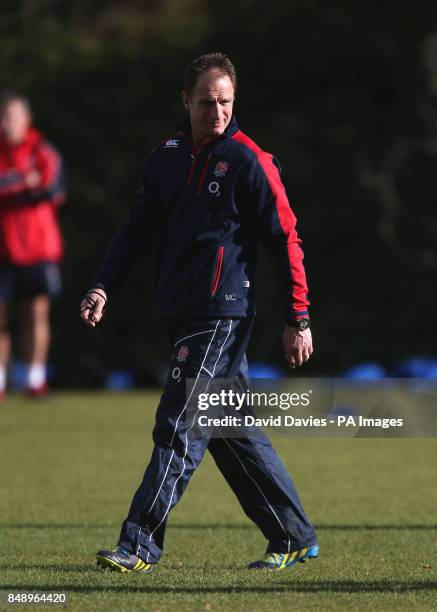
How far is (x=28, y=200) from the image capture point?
36.1 ft

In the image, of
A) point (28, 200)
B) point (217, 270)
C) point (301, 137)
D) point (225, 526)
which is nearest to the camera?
point (217, 270)

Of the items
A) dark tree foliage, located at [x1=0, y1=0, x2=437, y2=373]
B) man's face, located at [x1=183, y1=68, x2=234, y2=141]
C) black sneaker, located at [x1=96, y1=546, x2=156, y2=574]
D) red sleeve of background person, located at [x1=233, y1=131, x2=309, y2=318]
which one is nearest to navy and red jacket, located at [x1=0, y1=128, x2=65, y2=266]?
dark tree foliage, located at [x1=0, y1=0, x2=437, y2=373]

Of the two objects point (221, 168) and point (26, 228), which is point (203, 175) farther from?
point (26, 228)

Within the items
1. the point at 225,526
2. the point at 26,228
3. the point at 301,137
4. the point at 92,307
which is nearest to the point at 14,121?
the point at 26,228

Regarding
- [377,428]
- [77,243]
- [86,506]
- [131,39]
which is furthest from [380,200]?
[377,428]

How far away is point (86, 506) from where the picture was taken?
659cm

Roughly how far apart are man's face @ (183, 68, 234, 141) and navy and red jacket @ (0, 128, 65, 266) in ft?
20.8

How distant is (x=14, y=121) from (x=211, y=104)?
662 centimetres

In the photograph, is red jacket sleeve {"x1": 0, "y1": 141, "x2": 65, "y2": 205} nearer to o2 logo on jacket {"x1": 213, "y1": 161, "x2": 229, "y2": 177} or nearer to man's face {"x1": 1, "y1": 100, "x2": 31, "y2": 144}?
man's face {"x1": 1, "y1": 100, "x2": 31, "y2": 144}

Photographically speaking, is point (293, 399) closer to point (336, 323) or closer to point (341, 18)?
point (336, 323)

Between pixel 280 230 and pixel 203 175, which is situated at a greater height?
pixel 203 175

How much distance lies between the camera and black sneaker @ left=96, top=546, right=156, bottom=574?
4.45 metres

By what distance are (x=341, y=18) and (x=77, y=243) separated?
4.53m

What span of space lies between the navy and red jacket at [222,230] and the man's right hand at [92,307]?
0.21m
